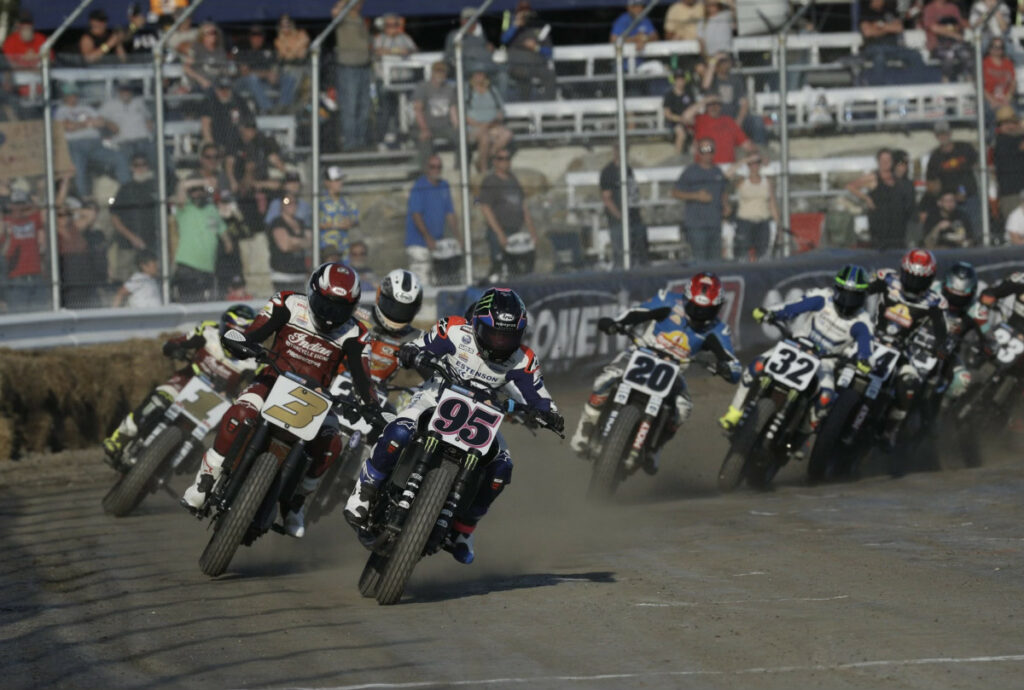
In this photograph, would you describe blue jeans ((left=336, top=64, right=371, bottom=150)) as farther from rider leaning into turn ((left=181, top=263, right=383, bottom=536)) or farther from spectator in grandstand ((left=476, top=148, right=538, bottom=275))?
rider leaning into turn ((left=181, top=263, right=383, bottom=536))

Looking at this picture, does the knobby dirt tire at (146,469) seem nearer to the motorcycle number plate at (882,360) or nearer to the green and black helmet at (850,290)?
the green and black helmet at (850,290)

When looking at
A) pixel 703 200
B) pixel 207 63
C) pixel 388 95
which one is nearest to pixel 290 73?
pixel 207 63

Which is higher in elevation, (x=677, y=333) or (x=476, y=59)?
(x=476, y=59)

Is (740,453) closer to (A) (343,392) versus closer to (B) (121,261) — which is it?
(A) (343,392)

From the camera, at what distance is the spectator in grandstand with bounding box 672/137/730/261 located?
19.4 meters

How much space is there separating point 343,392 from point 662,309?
3354 mm

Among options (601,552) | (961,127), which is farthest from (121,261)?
(961,127)

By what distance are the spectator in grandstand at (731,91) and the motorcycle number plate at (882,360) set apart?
5.45m

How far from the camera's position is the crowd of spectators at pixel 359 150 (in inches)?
658

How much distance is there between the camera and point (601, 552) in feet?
35.2

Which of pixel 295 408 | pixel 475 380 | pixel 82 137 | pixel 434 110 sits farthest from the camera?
pixel 434 110

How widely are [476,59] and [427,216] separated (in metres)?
1.89

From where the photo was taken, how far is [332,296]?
10.3 metres

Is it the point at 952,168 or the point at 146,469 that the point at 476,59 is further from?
the point at 146,469
